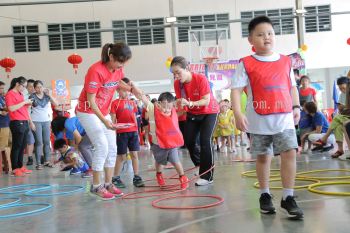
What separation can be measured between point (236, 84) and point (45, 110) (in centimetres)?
579

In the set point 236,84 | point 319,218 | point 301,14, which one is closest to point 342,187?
point 319,218

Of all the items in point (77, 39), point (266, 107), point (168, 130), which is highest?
point (77, 39)

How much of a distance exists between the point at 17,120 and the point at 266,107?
531cm

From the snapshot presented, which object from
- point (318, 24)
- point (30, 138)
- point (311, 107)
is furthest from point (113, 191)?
point (318, 24)

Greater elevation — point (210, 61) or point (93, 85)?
point (210, 61)

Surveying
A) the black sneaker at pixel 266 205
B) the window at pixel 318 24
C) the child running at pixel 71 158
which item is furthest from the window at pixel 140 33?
the black sneaker at pixel 266 205

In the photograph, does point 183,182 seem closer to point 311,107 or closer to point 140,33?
point 311,107

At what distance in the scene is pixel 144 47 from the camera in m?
18.4

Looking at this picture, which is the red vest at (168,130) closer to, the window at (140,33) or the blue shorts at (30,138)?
the blue shorts at (30,138)

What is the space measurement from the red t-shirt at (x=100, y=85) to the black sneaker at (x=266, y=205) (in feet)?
5.57

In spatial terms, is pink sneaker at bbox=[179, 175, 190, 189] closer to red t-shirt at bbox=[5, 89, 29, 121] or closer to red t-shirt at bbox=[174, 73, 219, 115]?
red t-shirt at bbox=[174, 73, 219, 115]

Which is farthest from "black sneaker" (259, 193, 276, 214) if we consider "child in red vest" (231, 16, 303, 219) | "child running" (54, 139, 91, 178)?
"child running" (54, 139, 91, 178)

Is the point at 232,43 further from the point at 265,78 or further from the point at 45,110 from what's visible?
the point at 265,78

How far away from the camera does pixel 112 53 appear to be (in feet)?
12.8
